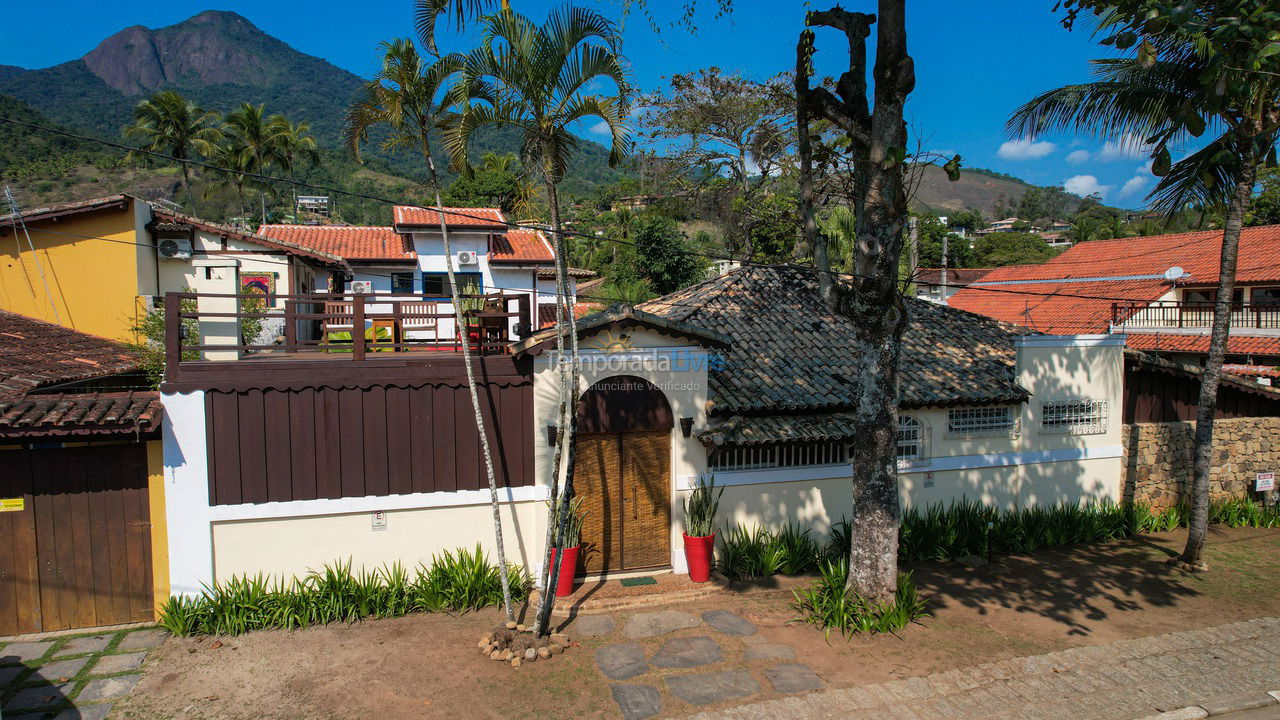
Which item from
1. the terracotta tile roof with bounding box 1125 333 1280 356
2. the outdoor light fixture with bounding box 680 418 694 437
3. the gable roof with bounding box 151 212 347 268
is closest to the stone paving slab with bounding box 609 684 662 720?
the outdoor light fixture with bounding box 680 418 694 437

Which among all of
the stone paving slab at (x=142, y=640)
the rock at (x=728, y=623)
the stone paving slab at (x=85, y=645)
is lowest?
the rock at (x=728, y=623)

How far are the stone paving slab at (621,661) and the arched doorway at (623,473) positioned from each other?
1938 mm

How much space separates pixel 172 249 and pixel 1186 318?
3266 cm

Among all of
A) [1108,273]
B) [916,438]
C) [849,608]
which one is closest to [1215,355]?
[916,438]

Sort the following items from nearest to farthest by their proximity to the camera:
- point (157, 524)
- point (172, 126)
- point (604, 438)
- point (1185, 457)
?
point (157, 524) → point (604, 438) → point (1185, 457) → point (172, 126)

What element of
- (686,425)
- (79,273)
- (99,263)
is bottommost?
(686,425)

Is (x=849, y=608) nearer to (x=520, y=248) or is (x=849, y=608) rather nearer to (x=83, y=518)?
(x=83, y=518)

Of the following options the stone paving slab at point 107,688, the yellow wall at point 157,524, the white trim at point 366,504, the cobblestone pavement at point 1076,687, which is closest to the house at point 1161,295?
the cobblestone pavement at point 1076,687

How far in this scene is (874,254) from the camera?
8602 mm

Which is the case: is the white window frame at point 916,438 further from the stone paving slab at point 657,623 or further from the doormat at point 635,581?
the stone paving slab at point 657,623

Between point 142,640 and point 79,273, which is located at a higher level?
point 79,273

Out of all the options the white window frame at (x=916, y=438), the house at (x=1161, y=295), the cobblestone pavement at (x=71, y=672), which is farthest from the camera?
the house at (x=1161, y=295)

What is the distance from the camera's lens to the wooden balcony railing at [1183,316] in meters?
23.8

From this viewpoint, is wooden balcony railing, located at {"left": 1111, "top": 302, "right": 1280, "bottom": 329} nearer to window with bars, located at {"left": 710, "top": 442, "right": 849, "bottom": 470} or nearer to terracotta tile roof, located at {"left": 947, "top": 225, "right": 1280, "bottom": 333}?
terracotta tile roof, located at {"left": 947, "top": 225, "right": 1280, "bottom": 333}
